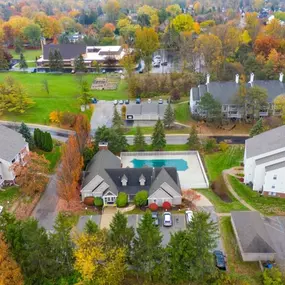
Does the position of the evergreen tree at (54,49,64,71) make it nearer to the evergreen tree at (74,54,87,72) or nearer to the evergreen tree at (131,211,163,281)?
the evergreen tree at (74,54,87,72)

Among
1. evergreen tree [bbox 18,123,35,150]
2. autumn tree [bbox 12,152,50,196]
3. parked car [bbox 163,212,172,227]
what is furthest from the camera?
evergreen tree [bbox 18,123,35,150]

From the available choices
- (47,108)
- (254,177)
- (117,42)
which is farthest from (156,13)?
(254,177)

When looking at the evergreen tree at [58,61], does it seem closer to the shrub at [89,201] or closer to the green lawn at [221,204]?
the shrub at [89,201]

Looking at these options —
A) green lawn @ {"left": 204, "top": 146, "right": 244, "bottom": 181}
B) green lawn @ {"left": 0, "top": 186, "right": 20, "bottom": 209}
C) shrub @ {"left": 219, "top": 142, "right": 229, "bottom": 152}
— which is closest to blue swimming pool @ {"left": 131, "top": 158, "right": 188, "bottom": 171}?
green lawn @ {"left": 204, "top": 146, "right": 244, "bottom": 181}

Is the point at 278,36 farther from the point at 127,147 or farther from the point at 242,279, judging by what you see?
the point at 242,279

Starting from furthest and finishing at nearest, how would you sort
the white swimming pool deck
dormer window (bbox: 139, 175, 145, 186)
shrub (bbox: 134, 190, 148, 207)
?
the white swimming pool deck, dormer window (bbox: 139, 175, 145, 186), shrub (bbox: 134, 190, 148, 207)

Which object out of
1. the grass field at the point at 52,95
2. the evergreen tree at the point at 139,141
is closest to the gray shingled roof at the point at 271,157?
the evergreen tree at the point at 139,141
